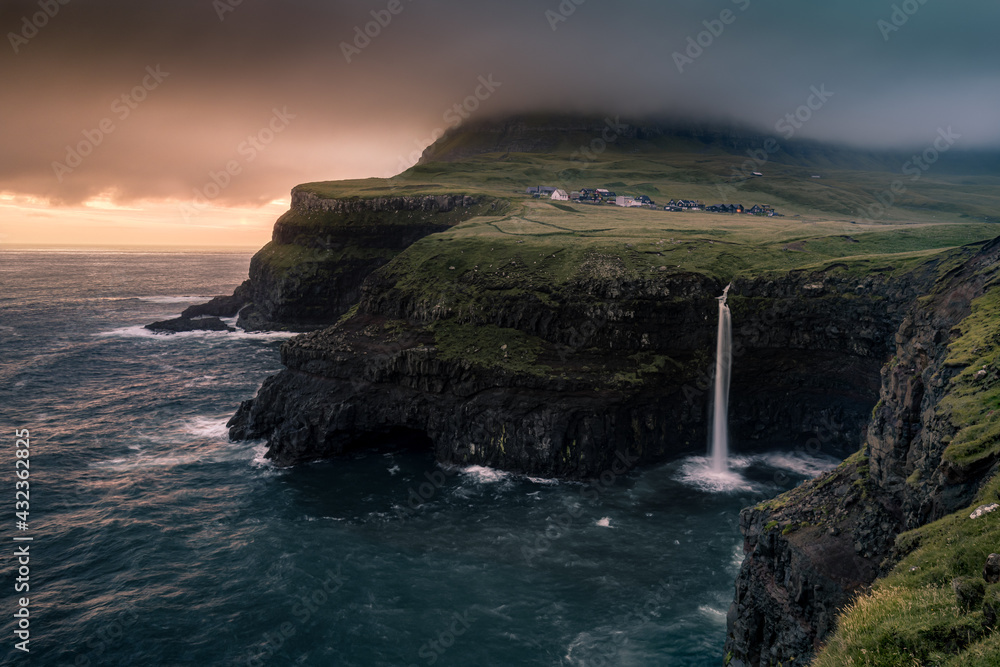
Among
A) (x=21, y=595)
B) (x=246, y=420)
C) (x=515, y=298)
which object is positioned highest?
(x=515, y=298)

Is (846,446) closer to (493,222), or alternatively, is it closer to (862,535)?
(862,535)

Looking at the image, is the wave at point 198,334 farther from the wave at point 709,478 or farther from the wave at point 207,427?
the wave at point 709,478

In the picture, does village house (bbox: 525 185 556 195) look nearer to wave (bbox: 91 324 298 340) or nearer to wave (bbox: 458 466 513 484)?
wave (bbox: 91 324 298 340)

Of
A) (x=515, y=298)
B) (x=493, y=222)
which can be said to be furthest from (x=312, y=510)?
(x=493, y=222)

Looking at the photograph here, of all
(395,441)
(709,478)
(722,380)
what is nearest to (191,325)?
(395,441)

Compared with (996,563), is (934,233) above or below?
above

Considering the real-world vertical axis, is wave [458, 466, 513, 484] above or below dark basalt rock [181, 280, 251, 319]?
below

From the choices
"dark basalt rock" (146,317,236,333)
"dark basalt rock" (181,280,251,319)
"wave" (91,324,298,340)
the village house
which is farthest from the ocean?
the village house
